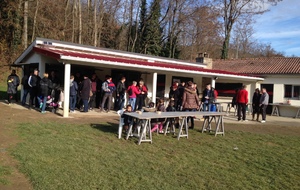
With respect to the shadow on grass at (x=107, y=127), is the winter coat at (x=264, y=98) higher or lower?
higher

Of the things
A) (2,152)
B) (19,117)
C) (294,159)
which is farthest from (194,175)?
(19,117)

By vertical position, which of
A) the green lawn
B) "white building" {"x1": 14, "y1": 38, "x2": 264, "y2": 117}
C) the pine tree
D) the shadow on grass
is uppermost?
the pine tree

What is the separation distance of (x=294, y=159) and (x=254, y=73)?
590 inches

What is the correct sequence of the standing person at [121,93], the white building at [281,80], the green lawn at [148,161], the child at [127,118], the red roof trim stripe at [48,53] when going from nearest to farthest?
the green lawn at [148,161]
the child at [127,118]
the red roof trim stripe at [48,53]
the standing person at [121,93]
the white building at [281,80]

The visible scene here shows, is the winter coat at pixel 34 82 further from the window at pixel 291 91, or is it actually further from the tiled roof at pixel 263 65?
the window at pixel 291 91

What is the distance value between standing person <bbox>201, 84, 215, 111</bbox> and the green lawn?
413cm

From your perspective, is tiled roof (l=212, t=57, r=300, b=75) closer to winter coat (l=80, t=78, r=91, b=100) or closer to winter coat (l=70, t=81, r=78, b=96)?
winter coat (l=80, t=78, r=91, b=100)

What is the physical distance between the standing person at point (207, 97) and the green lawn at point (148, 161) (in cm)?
413

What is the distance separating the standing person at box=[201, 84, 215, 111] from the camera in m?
12.0

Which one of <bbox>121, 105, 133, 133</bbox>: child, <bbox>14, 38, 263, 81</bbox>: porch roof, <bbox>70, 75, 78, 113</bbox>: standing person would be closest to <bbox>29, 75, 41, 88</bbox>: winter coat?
→ <bbox>14, 38, 263, 81</bbox>: porch roof

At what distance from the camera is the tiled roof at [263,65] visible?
19141 mm

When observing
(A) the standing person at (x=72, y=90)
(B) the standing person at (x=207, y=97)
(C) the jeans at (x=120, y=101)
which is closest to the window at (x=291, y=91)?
(B) the standing person at (x=207, y=97)

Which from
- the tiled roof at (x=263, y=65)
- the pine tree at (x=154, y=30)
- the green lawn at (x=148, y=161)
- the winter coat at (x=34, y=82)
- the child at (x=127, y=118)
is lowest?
the green lawn at (x=148, y=161)

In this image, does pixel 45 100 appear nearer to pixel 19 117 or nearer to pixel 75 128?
pixel 19 117
